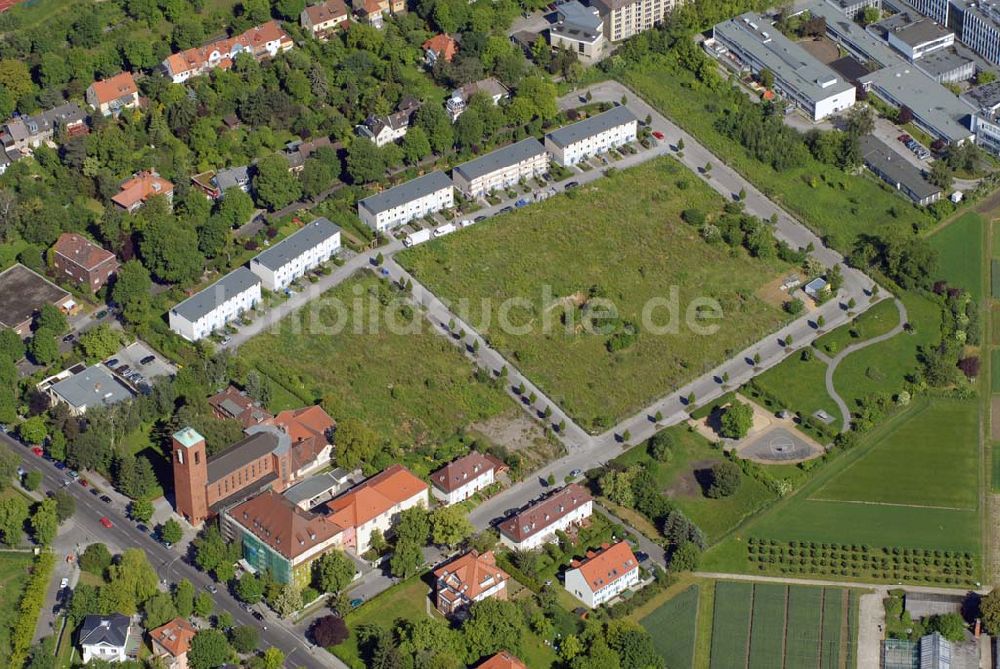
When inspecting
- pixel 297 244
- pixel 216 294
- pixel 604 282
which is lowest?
pixel 604 282

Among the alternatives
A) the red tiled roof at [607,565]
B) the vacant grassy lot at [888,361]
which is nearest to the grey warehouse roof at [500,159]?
the vacant grassy lot at [888,361]

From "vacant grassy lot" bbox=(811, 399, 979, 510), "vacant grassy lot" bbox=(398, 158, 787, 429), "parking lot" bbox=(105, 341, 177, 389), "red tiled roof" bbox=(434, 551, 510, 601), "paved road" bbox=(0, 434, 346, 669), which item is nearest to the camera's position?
"paved road" bbox=(0, 434, 346, 669)

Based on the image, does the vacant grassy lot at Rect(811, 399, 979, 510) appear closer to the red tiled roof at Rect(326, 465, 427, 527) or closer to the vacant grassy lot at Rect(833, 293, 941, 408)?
the vacant grassy lot at Rect(833, 293, 941, 408)

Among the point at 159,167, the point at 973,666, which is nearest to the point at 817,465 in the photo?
the point at 973,666

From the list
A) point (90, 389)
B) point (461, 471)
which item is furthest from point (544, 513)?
point (90, 389)

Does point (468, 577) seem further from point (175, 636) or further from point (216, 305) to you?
point (216, 305)

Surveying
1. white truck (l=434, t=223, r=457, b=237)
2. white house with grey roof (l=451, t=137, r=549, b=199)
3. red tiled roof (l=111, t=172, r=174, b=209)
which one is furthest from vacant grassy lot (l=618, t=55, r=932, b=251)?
red tiled roof (l=111, t=172, r=174, b=209)

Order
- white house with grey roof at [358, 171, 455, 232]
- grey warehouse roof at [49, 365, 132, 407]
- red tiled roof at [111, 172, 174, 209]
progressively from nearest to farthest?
grey warehouse roof at [49, 365, 132, 407], white house with grey roof at [358, 171, 455, 232], red tiled roof at [111, 172, 174, 209]
